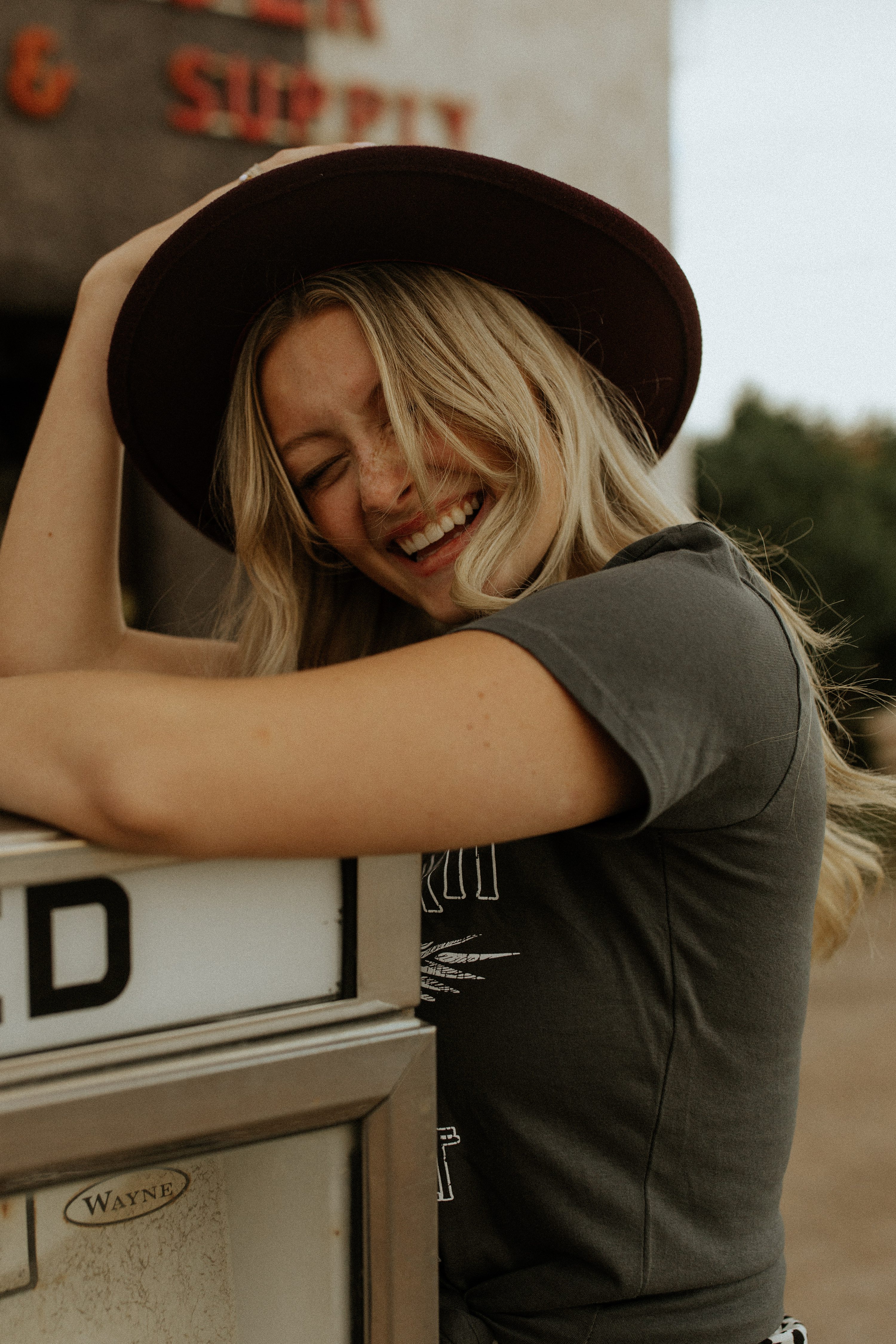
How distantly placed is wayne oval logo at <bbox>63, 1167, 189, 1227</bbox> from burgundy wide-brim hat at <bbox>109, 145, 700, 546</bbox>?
0.86m

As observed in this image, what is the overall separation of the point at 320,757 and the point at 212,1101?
23cm

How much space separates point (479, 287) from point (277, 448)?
11.0 inches

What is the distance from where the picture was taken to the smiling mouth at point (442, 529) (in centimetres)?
125

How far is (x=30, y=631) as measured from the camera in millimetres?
1450

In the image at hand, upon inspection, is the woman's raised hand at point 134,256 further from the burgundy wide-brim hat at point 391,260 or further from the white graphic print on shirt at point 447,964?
the white graphic print on shirt at point 447,964

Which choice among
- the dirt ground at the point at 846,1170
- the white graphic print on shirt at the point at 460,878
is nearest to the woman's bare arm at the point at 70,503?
the white graphic print on shirt at the point at 460,878

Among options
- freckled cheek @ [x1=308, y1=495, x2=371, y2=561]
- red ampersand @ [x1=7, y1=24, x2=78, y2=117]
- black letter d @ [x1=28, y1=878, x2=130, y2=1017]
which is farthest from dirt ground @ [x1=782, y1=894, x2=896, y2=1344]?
red ampersand @ [x1=7, y1=24, x2=78, y2=117]

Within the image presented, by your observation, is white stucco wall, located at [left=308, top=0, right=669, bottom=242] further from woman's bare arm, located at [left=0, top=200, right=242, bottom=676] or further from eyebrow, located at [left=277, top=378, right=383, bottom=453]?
eyebrow, located at [left=277, top=378, right=383, bottom=453]

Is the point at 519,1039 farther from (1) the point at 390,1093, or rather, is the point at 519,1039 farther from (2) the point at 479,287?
(2) the point at 479,287

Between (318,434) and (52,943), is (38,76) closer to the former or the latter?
(318,434)

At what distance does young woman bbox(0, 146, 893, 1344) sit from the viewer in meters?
0.76

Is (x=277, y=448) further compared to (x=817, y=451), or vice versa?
(x=817, y=451)

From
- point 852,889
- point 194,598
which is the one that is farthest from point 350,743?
point 194,598

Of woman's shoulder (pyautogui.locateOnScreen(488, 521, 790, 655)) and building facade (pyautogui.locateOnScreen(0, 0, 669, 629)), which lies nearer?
woman's shoulder (pyautogui.locateOnScreen(488, 521, 790, 655))
